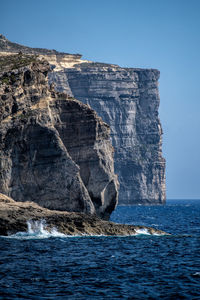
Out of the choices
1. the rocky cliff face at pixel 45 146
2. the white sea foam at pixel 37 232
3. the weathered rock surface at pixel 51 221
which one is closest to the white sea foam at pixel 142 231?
the weathered rock surface at pixel 51 221

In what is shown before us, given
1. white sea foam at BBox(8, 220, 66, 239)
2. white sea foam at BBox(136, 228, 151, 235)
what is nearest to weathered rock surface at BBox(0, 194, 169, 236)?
white sea foam at BBox(136, 228, 151, 235)

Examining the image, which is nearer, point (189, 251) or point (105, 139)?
point (189, 251)

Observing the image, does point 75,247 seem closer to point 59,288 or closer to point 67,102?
point 59,288

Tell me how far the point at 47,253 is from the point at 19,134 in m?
23.6

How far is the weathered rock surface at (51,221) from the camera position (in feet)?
170

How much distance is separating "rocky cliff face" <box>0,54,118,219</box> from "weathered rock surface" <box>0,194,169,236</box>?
12.9 feet

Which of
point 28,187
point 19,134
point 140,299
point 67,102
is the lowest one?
point 140,299

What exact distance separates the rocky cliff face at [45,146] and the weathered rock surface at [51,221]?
3.93 metres

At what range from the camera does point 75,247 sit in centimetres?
4641

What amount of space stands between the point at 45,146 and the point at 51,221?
12704 mm

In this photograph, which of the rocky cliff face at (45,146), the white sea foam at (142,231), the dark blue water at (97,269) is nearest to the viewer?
the dark blue water at (97,269)

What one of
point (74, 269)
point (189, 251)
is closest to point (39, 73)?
point (189, 251)

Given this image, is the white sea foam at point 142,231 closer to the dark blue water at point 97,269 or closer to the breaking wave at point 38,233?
the breaking wave at point 38,233

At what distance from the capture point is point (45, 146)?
2557 inches
